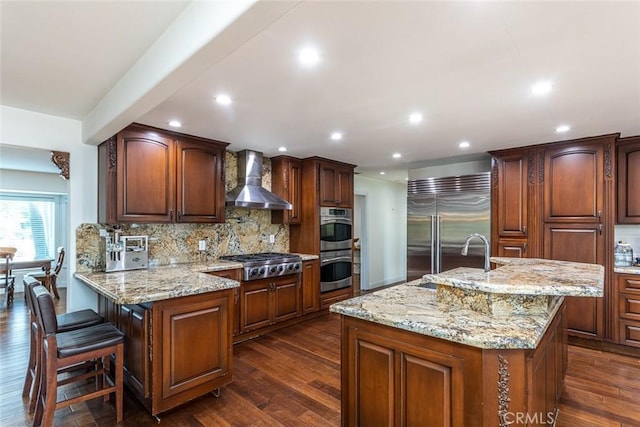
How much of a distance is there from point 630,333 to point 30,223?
403 inches

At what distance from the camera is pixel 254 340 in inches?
149

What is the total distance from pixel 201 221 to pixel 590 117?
13.2 ft

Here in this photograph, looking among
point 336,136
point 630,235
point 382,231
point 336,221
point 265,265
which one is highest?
point 336,136

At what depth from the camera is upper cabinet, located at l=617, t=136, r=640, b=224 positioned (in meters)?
3.68

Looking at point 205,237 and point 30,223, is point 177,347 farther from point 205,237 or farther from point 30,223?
point 30,223

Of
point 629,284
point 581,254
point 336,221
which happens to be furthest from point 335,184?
point 629,284

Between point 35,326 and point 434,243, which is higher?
point 434,243

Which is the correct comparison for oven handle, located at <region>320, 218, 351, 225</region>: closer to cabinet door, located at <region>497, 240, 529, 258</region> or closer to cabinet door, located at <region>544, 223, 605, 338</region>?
cabinet door, located at <region>497, 240, 529, 258</region>

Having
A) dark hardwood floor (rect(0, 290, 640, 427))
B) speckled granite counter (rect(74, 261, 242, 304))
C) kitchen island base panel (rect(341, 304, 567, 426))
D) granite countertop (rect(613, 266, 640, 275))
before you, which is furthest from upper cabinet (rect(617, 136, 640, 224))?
speckled granite counter (rect(74, 261, 242, 304))

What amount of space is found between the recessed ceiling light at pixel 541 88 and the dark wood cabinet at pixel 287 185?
123 inches

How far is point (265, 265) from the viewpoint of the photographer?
3812mm

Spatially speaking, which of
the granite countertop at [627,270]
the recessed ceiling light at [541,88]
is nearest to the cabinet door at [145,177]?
the recessed ceiling light at [541,88]

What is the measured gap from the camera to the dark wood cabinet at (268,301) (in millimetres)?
3715

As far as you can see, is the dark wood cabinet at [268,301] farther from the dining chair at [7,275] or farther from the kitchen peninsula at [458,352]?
the dining chair at [7,275]
